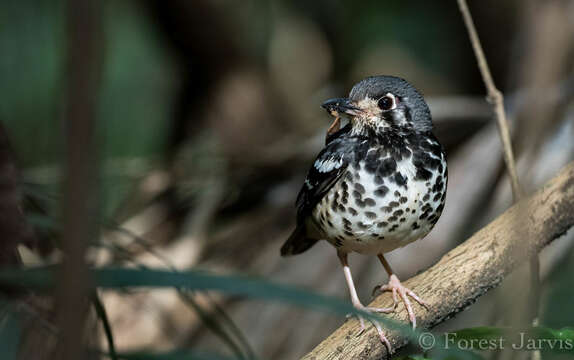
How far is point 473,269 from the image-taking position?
2566 mm

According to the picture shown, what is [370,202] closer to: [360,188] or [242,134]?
[360,188]

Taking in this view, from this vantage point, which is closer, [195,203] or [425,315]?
[425,315]

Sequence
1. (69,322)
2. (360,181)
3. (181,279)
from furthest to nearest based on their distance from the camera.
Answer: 1. (360,181)
2. (181,279)
3. (69,322)

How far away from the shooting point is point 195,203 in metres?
4.78

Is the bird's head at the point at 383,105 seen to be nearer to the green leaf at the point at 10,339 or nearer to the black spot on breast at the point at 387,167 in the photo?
the black spot on breast at the point at 387,167

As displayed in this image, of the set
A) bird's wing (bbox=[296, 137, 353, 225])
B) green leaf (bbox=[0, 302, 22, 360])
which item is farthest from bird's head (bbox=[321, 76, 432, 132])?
green leaf (bbox=[0, 302, 22, 360])

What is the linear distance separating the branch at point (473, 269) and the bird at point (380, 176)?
5.2 inches

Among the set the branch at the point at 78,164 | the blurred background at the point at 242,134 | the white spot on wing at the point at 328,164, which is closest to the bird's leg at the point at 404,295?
the blurred background at the point at 242,134

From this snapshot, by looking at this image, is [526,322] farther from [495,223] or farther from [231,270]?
[231,270]

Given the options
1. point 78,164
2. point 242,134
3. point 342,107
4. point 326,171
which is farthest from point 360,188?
point 242,134

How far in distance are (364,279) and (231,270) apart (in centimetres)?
85

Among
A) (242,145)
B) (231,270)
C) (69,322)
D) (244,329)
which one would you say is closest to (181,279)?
(69,322)

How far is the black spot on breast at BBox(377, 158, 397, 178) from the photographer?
2.85 meters

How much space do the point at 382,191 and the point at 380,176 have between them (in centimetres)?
7
